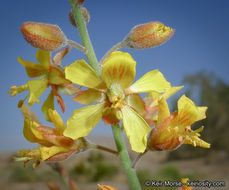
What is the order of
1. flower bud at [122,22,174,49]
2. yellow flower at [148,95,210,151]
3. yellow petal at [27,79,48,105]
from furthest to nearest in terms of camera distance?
yellow petal at [27,79,48,105]
flower bud at [122,22,174,49]
yellow flower at [148,95,210,151]

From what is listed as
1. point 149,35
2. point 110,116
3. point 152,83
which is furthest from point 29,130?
point 149,35

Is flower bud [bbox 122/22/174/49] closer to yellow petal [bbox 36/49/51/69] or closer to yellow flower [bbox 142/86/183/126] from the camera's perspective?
yellow flower [bbox 142/86/183/126]

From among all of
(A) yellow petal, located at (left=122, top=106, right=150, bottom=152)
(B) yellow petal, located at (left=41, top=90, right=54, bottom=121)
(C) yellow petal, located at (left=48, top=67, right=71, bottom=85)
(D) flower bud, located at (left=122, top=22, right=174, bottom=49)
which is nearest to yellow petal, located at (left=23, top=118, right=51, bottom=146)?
(B) yellow petal, located at (left=41, top=90, right=54, bottom=121)

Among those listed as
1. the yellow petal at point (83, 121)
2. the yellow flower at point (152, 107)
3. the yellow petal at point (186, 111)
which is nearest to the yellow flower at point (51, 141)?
the yellow petal at point (83, 121)

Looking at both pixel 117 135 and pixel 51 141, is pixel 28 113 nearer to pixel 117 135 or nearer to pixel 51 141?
pixel 51 141

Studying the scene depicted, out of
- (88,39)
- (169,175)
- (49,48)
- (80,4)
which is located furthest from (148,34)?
(169,175)

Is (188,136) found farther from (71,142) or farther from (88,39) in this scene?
(88,39)
